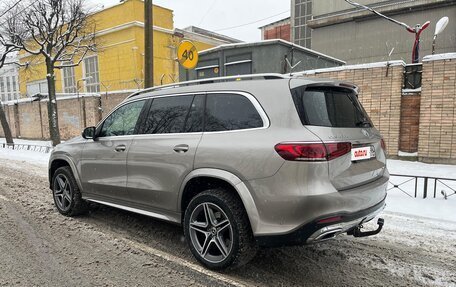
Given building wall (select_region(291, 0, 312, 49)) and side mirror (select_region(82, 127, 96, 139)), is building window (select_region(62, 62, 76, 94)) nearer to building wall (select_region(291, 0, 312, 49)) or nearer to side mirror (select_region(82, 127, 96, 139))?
building wall (select_region(291, 0, 312, 49))

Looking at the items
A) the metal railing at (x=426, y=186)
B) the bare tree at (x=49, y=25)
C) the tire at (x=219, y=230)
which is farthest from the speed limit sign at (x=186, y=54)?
the bare tree at (x=49, y=25)

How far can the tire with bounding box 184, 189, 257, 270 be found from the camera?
3021 mm

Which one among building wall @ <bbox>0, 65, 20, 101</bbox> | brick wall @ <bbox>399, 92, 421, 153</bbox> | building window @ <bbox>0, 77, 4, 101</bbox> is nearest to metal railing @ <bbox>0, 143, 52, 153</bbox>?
brick wall @ <bbox>399, 92, 421, 153</bbox>

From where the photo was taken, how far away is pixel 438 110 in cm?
780

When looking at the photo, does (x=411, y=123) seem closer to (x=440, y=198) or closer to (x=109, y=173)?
(x=440, y=198)

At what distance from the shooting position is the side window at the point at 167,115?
3.63 m

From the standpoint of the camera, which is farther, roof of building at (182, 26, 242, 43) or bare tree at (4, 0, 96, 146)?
roof of building at (182, 26, 242, 43)

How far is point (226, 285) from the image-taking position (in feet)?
9.92

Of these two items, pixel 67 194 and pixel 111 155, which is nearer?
pixel 111 155

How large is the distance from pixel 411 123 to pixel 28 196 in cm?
883

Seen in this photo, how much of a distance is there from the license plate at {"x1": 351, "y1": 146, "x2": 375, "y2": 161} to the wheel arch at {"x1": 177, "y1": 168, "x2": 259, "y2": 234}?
1.00 meters

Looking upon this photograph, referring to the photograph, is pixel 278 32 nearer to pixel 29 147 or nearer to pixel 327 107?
pixel 29 147

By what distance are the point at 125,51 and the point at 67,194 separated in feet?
64.2

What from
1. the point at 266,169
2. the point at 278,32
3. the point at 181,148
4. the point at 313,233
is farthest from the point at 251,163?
the point at 278,32
